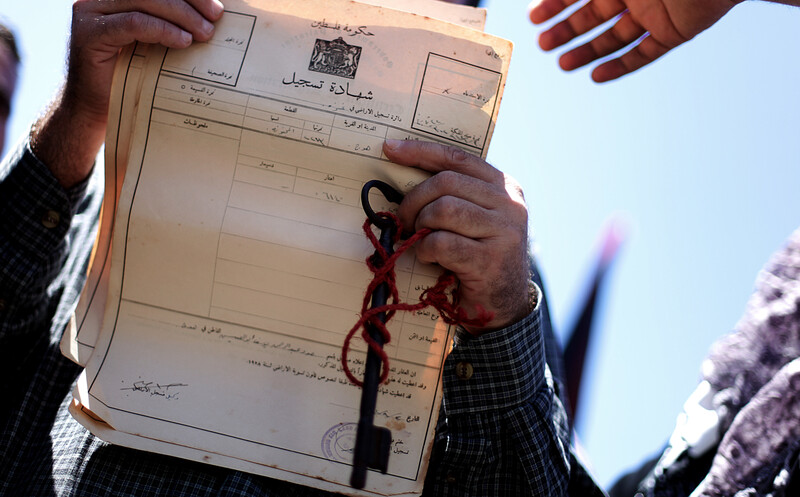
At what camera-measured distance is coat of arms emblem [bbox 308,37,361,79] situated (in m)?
0.77

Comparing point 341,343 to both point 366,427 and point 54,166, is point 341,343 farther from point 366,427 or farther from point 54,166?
point 54,166

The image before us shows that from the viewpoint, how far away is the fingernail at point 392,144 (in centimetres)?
74

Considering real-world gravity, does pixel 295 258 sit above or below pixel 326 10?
below

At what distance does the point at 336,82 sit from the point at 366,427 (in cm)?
45

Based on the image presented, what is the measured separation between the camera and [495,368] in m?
0.85

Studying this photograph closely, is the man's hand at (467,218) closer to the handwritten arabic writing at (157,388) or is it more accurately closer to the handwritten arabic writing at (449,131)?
the handwritten arabic writing at (449,131)

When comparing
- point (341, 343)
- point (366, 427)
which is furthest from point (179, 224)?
point (366, 427)

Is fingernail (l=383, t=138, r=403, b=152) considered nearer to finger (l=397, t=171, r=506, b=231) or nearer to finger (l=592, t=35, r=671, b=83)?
finger (l=397, t=171, r=506, b=231)

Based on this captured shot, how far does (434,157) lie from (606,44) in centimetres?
47

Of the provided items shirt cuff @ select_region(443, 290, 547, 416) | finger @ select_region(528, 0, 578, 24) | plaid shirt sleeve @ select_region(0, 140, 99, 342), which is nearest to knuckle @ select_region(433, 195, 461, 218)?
shirt cuff @ select_region(443, 290, 547, 416)

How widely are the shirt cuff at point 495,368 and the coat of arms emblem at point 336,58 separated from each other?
416 mm

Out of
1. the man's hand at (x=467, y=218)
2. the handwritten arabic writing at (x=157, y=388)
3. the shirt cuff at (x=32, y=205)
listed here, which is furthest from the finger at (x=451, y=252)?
the shirt cuff at (x=32, y=205)

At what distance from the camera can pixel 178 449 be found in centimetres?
77

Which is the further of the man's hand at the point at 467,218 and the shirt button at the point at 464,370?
the shirt button at the point at 464,370
